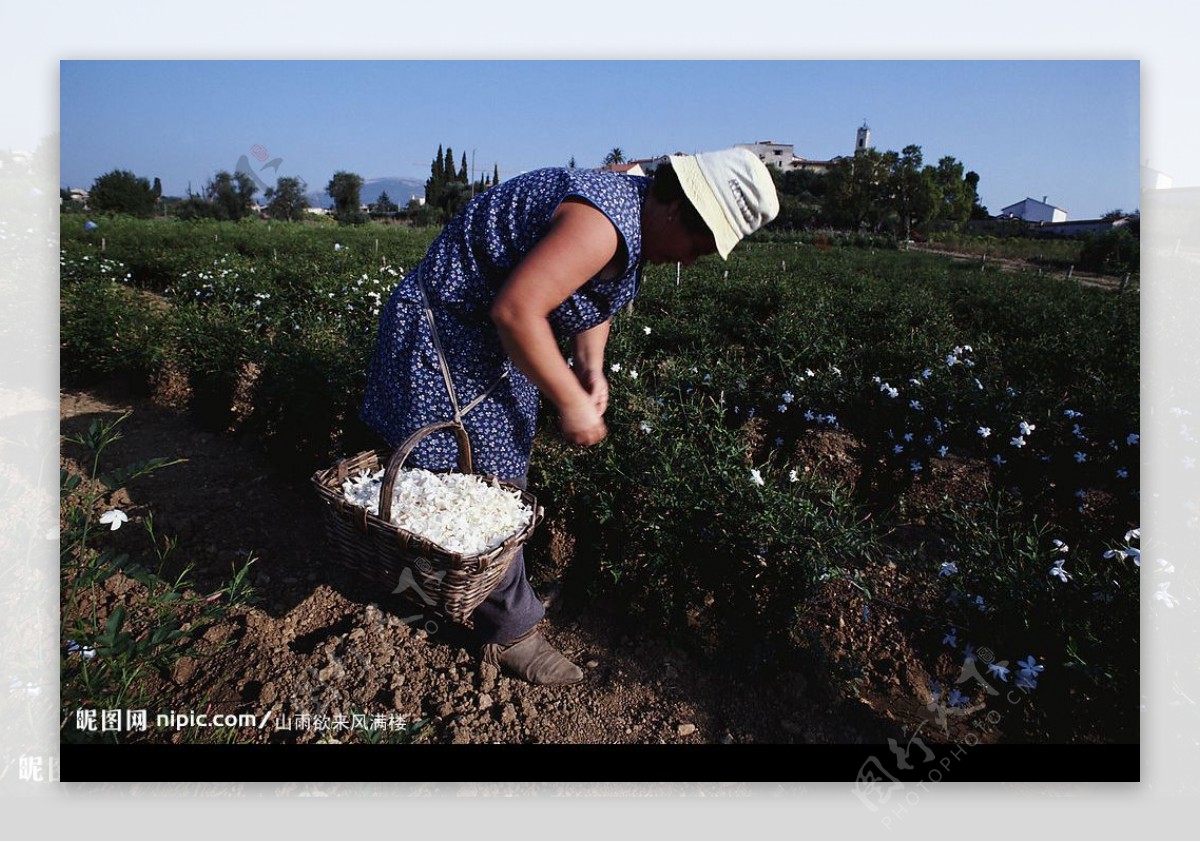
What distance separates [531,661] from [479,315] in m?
1.02

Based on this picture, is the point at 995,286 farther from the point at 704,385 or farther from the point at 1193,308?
the point at 704,385

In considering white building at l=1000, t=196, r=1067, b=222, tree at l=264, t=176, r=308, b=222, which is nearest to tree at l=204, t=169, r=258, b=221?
tree at l=264, t=176, r=308, b=222

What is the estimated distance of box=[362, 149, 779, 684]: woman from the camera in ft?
4.06

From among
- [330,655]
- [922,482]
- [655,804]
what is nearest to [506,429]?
[330,655]

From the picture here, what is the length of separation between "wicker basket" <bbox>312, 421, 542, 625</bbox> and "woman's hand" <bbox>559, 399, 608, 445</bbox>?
0.87 ft

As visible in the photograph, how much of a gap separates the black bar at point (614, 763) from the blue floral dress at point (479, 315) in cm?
75

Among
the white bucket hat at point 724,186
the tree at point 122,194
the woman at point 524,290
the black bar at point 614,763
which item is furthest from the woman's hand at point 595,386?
the tree at point 122,194

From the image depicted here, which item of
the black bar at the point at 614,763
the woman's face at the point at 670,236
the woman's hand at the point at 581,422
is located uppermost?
the woman's face at the point at 670,236

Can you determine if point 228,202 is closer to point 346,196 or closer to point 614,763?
point 346,196

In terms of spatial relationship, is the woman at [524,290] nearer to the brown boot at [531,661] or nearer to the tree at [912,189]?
the brown boot at [531,661]

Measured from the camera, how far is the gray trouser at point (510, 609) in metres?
1.71

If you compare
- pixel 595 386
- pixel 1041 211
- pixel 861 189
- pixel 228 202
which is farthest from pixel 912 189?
pixel 595 386

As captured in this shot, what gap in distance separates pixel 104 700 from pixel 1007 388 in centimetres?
367

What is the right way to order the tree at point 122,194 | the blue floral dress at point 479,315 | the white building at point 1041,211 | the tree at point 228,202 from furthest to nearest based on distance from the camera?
the tree at point 228,202 < the tree at point 122,194 < the white building at point 1041,211 < the blue floral dress at point 479,315
